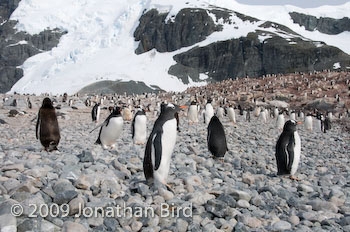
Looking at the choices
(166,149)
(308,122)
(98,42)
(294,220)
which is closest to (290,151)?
(166,149)

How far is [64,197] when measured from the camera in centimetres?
296

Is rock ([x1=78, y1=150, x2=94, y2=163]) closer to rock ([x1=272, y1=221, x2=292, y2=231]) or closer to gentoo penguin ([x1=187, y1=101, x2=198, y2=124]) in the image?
rock ([x1=272, y1=221, x2=292, y2=231])

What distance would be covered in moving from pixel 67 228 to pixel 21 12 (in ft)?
386

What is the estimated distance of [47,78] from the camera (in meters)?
77.1

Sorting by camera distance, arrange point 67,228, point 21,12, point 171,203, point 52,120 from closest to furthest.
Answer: point 67,228 → point 171,203 → point 52,120 → point 21,12

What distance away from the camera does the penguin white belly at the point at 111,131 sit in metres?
7.08

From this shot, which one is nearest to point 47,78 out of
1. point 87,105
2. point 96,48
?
point 96,48

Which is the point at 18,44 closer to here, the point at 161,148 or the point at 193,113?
the point at 193,113

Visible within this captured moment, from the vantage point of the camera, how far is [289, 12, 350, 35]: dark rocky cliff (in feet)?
383

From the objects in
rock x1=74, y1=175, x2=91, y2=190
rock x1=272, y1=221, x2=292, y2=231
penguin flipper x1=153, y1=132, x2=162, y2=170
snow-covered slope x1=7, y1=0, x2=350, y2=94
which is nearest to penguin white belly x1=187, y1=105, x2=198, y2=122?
penguin flipper x1=153, y1=132, x2=162, y2=170

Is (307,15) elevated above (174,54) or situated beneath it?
elevated above

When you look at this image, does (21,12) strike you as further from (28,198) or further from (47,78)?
(28,198)

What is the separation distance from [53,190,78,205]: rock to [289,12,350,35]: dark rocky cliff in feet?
427

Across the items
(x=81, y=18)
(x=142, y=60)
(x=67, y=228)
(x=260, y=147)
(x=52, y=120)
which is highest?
(x=81, y=18)
